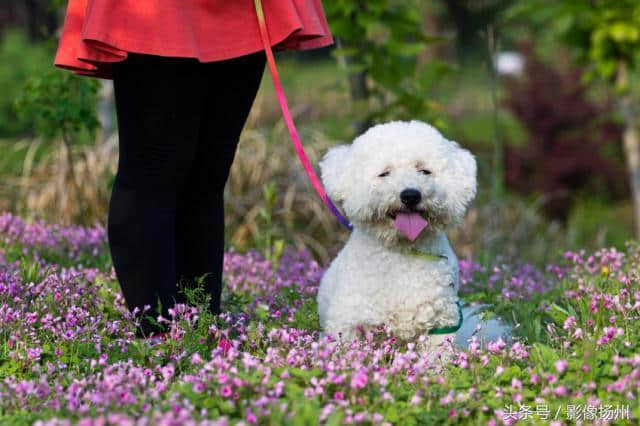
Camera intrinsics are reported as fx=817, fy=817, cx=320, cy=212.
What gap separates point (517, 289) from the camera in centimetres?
400

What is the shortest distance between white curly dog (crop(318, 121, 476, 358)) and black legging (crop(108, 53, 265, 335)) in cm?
52

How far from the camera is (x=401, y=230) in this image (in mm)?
2906

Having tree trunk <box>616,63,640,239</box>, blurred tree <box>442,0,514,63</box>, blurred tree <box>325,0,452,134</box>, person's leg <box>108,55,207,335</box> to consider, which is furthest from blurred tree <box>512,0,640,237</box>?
blurred tree <box>442,0,514,63</box>

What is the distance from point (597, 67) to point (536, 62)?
4113mm

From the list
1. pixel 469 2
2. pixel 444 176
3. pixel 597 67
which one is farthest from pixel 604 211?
pixel 469 2

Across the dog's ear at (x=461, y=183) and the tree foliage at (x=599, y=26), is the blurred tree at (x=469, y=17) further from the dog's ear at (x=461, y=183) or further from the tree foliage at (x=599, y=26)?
the dog's ear at (x=461, y=183)

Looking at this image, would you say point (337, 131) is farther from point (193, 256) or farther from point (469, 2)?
point (469, 2)

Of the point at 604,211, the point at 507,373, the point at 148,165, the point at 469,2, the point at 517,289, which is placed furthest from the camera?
the point at 469,2

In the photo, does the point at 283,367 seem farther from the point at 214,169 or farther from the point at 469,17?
the point at 469,17

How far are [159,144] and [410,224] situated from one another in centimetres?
92

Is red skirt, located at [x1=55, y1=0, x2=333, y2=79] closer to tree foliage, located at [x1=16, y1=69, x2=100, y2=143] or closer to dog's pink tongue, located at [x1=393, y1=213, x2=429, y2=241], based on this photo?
dog's pink tongue, located at [x1=393, y1=213, x2=429, y2=241]


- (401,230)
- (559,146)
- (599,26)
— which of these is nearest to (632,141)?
(599,26)

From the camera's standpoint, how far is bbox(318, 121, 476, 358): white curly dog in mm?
2936

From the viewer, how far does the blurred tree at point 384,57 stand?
502 cm
